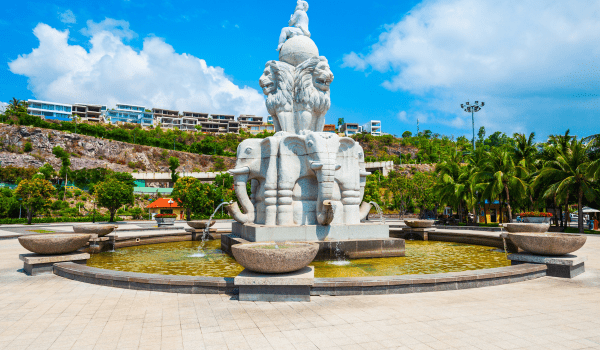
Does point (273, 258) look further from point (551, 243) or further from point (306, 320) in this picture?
point (551, 243)

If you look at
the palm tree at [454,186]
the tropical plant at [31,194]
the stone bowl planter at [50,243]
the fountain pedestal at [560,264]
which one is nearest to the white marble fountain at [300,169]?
the fountain pedestal at [560,264]

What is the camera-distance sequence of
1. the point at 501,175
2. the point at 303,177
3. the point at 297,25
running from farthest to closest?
the point at 501,175 < the point at 297,25 < the point at 303,177

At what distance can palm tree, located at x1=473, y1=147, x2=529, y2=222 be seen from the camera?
24956mm

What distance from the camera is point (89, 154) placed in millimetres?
78375

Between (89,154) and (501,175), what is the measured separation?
78895mm

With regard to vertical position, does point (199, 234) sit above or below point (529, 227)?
below

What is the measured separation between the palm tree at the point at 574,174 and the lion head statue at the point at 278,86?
61.2 ft

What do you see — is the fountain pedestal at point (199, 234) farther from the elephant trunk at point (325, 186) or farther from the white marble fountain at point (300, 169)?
the elephant trunk at point (325, 186)

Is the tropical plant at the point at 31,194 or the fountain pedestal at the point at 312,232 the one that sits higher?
the tropical plant at the point at 31,194

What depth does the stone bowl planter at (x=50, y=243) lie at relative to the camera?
8.32 m

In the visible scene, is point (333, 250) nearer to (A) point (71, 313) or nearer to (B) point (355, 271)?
(B) point (355, 271)

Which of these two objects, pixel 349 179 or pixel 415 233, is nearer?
pixel 349 179

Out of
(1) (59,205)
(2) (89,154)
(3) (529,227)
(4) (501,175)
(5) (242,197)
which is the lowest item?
(3) (529,227)

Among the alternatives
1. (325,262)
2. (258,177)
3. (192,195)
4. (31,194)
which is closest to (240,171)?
(258,177)
